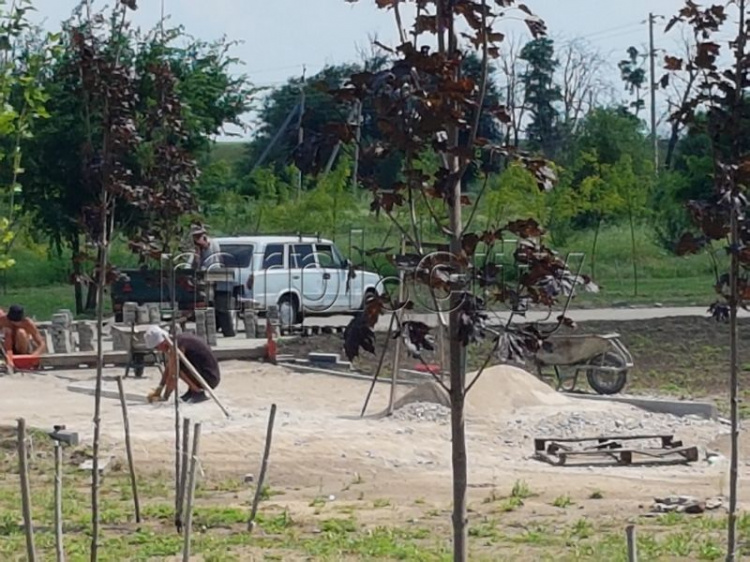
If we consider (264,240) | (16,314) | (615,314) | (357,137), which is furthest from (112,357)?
(357,137)

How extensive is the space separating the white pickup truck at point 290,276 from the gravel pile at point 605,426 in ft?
39.5

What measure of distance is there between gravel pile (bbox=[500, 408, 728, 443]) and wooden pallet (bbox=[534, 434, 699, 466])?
2.79 ft

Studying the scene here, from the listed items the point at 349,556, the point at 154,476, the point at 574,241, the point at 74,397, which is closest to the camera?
the point at 349,556

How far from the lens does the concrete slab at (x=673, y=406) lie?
56.8ft

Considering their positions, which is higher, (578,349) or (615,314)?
(615,314)

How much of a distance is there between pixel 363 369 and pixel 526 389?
524 centimetres

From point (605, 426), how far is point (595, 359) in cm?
336

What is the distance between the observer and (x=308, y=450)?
14.8m

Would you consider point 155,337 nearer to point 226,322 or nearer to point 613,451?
point 613,451

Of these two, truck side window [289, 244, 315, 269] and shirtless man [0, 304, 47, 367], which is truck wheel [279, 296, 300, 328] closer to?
truck side window [289, 244, 315, 269]

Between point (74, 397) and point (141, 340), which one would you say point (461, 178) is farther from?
point (141, 340)

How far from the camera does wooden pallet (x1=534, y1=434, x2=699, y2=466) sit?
14.4m

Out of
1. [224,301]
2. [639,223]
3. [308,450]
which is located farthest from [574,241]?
[308,450]

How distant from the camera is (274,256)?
29469mm
